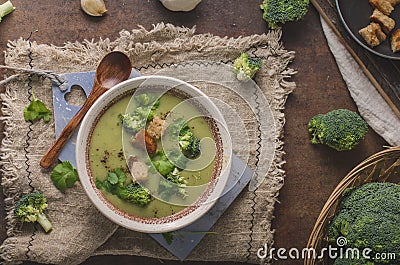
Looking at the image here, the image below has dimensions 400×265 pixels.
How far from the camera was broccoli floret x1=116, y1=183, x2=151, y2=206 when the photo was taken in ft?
9.30

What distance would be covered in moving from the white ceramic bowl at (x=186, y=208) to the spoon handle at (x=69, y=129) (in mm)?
→ 93

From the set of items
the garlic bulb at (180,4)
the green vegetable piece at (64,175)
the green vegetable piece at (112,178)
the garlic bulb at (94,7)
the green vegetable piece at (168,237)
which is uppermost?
the garlic bulb at (180,4)

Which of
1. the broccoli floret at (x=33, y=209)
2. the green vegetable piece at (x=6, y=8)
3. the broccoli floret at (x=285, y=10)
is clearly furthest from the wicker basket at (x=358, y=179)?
the green vegetable piece at (x=6, y=8)

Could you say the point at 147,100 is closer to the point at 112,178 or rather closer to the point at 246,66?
the point at 112,178

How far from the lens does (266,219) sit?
3.05 metres

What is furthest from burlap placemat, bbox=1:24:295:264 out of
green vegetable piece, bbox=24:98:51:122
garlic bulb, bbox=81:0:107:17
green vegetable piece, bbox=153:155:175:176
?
green vegetable piece, bbox=153:155:175:176

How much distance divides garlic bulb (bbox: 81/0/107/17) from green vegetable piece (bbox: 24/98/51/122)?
1.60 ft

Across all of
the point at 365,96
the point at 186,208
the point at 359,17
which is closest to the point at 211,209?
the point at 186,208

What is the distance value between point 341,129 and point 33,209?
1.47 meters

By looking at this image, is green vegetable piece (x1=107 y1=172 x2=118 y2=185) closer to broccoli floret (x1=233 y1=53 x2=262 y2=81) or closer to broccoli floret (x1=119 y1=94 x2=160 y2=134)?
broccoli floret (x1=119 y1=94 x2=160 y2=134)

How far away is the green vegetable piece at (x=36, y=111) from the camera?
2945 mm

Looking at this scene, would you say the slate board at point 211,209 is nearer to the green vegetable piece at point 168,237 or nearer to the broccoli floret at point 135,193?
the green vegetable piece at point 168,237

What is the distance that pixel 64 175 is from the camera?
2891 millimetres

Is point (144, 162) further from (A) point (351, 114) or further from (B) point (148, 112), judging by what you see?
(A) point (351, 114)
